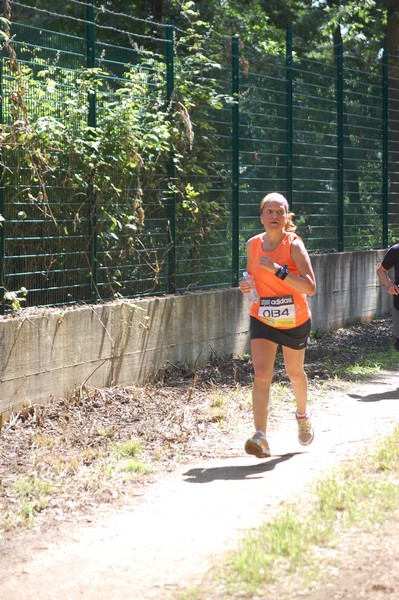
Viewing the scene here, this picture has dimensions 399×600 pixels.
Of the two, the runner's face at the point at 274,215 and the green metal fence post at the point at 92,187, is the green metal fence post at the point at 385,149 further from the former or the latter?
the runner's face at the point at 274,215

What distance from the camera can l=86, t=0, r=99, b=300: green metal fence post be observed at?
1003 cm

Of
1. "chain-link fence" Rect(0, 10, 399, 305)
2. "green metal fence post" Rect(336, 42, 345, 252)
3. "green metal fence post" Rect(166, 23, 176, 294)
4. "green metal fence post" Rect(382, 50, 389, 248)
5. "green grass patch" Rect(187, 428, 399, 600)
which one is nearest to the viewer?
"green grass patch" Rect(187, 428, 399, 600)

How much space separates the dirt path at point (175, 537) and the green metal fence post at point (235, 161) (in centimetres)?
457

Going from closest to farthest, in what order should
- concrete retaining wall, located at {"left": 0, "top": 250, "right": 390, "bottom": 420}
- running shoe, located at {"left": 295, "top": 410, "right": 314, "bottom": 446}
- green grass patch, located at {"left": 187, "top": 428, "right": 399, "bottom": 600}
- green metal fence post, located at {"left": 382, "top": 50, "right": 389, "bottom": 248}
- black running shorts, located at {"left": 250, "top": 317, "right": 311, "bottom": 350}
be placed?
green grass patch, located at {"left": 187, "top": 428, "right": 399, "bottom": 600} → black running shorts, located at {"left": 250, "top": 317, "right": 311, "bottom": 350} → running shoe, located at {"left": 295, "top": 410, "right": 314, "bottom": 446} → concrete retaining wall, located at {"left": 0, "top": 250, "right": 390, "bottom": 420} → green metal fence post, located at {"left": 382, "top": 50, "right": 389, "bottom": 248}

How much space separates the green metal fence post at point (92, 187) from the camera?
1003 centimetres

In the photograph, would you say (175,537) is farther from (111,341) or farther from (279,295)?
(111,341)

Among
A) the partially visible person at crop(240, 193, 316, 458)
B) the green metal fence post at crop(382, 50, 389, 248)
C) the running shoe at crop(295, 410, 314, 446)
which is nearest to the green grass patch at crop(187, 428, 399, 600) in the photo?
the running shoe at crop(295, 410, 314, 446)

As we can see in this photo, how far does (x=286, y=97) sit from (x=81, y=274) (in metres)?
5.33

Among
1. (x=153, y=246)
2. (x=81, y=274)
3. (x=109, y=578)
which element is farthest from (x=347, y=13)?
(x=109, y=578)

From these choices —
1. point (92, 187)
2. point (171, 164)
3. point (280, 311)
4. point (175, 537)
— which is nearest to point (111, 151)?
point (92, 187)

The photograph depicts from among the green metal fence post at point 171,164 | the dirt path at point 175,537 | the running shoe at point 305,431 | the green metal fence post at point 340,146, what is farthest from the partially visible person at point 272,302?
the green metal fence post at point 340,146

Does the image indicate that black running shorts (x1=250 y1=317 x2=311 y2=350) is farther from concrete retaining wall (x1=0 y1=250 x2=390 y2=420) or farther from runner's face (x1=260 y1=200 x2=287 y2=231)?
concrete retaining wall (x1=0 y1=250 x2=390 y2=420)

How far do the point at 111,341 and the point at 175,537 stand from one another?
170 inches

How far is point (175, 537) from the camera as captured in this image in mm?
5906
